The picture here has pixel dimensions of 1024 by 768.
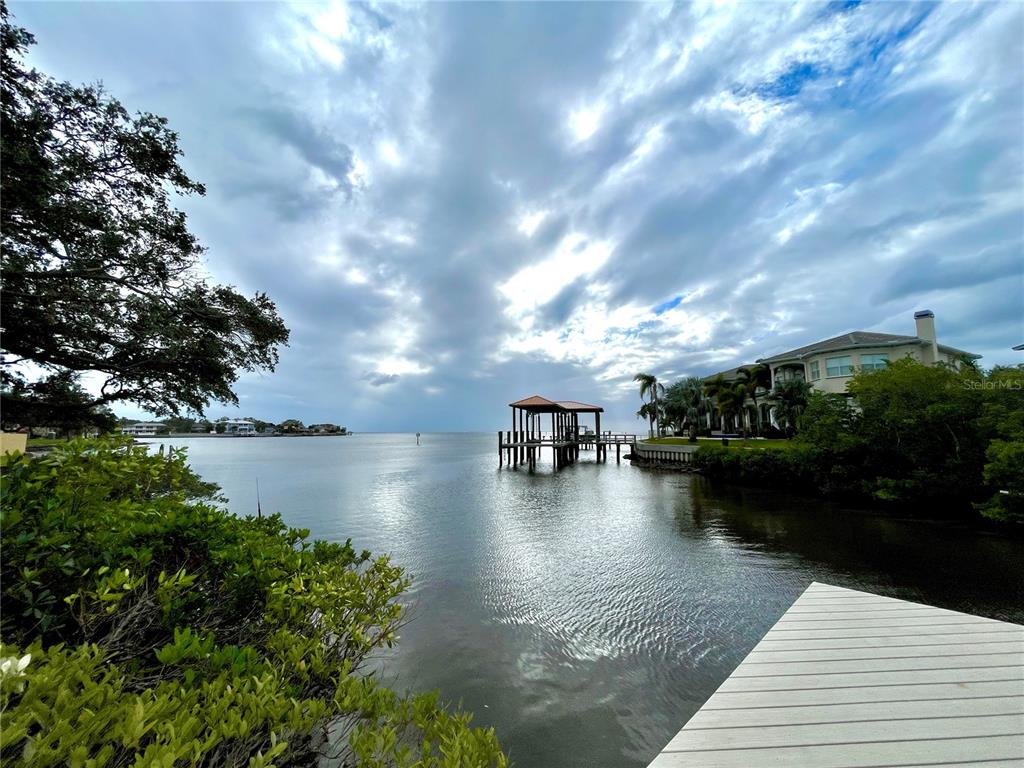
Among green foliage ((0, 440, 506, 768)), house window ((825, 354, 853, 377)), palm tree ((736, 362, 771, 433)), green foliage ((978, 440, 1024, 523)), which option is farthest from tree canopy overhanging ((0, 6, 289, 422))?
palm tree ((736, 362, 771, 433))

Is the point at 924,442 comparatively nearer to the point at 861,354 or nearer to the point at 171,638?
the point at 861,354

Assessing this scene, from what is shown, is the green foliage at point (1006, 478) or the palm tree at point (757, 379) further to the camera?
the palm tree at point (757, 379)

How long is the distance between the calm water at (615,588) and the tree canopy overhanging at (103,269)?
630 centimetres

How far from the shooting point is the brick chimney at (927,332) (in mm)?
27375

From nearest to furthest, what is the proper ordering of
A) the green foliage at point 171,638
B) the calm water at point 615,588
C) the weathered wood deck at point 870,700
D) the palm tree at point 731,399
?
the green foliage at point 171,638
the weathered wood deck at point 870,700
the calm water at point 615,588
the palm tree at point 731,399

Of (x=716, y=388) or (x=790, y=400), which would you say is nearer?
(x=790, y=400)

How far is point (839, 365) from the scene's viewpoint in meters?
29.7

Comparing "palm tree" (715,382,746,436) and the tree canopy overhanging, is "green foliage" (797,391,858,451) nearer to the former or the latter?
"palm tree" (715,382,746,436)

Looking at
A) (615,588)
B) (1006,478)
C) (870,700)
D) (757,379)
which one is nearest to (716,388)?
(757,379)

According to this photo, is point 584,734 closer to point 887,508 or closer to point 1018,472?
point 1018,472

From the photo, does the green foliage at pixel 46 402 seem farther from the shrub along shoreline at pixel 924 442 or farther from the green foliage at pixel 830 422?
the green foliage at pixel 830 422

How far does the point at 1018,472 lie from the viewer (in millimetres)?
11516

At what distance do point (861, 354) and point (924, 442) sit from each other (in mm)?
17008

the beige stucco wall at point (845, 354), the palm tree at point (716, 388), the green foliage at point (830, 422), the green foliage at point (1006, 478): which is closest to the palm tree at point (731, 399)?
the palm tree at point (716, 388)
